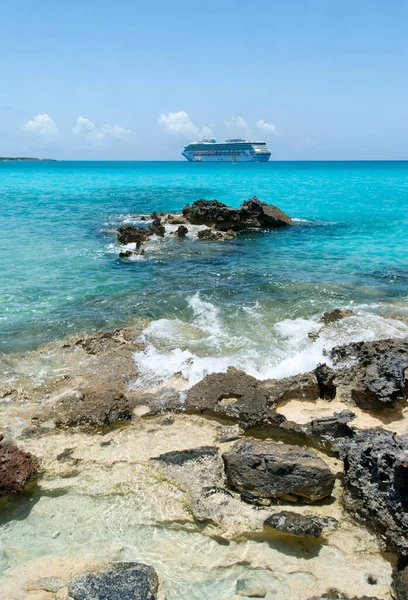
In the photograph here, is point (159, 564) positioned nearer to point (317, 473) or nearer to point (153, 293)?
point (317, 473)

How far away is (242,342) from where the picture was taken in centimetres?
1091

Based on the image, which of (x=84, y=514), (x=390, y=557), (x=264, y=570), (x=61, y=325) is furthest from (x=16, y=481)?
(x=61, y=325)

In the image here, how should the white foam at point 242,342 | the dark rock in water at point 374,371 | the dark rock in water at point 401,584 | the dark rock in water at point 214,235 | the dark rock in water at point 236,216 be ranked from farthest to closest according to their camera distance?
the dark rock in water at point 236,216, the dark rock in water at point 214,235, the white foam at point 242,342, the dark rock in water at point 374,371, the dark rock in water at point 401,584

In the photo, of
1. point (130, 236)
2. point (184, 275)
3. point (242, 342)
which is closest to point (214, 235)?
point (130, 236)

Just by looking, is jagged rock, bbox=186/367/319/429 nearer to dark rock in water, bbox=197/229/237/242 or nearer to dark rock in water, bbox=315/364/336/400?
dark rock in water, bbox=315/364/336/400

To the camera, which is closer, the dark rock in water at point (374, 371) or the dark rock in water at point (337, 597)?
the dark rock in water at point (337, 597)

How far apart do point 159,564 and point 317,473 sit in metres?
2.32

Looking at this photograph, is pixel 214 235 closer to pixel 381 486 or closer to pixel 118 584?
pixel 381 486

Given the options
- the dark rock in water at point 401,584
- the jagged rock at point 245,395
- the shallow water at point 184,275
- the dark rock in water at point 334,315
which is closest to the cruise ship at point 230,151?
the shallow water at point 184,275

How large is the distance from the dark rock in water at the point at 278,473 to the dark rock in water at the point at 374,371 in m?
2.33

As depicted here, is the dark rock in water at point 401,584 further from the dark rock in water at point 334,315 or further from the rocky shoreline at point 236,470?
the dark rock in water at point 334,315

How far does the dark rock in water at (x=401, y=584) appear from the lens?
452 centimetres

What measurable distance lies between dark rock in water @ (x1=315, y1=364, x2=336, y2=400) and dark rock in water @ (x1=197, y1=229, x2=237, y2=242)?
16578 mm

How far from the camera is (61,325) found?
12086mm
